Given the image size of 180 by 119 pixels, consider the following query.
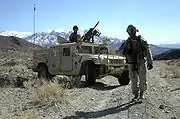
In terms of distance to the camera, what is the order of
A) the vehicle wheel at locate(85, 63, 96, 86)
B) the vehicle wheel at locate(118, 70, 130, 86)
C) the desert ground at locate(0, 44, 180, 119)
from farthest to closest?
the vehicle wheel at locate(118, 70, 130, 86) → the vehicle wheel at locate(85, 63, 96, 86) → the desert ground at locate(0, 44, 180, 119)

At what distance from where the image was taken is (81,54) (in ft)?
52.0

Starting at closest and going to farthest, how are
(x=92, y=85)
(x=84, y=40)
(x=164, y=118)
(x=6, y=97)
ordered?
(x=164, y=118), (x=6, y=97), (x=92, y=85), (x=84, y=40)

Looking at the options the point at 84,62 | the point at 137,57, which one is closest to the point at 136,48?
the point at 137,57

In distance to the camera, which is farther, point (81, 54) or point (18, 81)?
point (18, 81)

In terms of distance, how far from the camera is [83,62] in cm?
1559

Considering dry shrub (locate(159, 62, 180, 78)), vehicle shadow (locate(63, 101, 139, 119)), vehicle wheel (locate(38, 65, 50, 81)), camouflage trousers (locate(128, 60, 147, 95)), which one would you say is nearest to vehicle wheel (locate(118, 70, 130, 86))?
vehicle wheel (locate(38, 65, 50, 81))

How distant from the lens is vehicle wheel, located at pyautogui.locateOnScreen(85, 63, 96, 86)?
15.4m

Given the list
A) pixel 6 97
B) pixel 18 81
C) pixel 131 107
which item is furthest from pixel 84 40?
pixel 131 107

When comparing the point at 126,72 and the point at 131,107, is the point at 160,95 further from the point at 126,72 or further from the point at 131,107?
the point at 126,72

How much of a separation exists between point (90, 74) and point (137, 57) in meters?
5.45

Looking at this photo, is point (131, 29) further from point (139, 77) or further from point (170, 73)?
point (170, 73)

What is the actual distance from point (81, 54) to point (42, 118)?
6988 mm

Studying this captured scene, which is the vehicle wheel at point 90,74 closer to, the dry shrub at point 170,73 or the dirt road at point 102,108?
the dirt road at point 102,108

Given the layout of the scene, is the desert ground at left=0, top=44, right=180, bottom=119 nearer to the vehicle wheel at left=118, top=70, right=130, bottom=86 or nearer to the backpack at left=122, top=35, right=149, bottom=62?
the backpack at left=122, top=35, right=149, bottom=62
